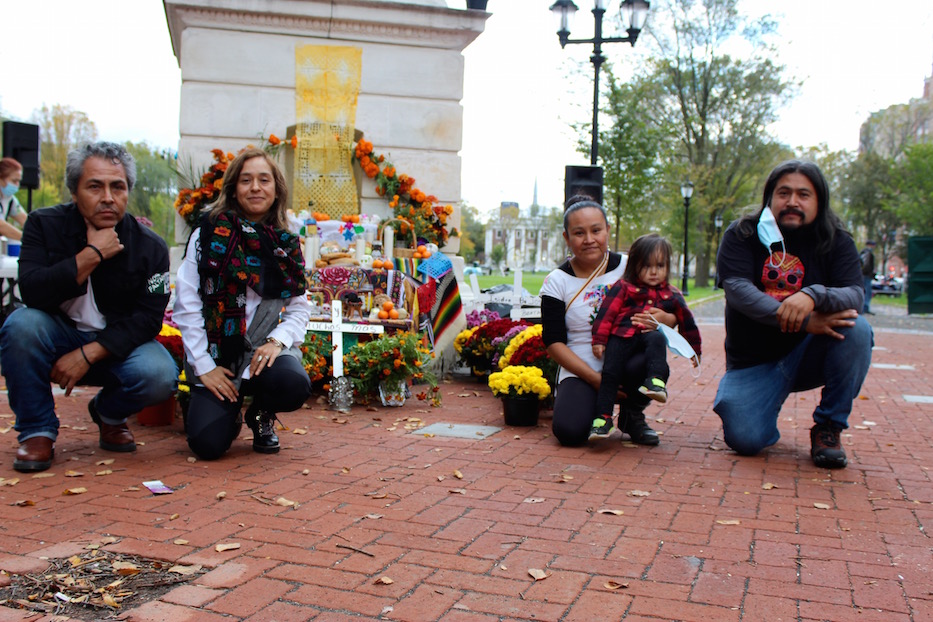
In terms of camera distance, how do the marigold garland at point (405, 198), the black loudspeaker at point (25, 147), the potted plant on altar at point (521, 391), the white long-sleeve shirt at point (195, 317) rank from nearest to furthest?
the white long-sleeve shirt at point (195, 317), the potted plant on altar at point (521, 391), the marigold garland at point (405, 198), the black loudspeaker at point (25, 147)

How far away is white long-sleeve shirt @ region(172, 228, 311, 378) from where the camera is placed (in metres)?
4.23

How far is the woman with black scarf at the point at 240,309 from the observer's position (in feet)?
14.0

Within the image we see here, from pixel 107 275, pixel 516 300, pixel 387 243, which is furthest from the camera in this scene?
pixel 516 300

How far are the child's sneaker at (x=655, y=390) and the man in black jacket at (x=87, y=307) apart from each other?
2.53m

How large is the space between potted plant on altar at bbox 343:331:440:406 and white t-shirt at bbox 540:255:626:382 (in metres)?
1.43

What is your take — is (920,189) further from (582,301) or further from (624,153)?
(582,301)

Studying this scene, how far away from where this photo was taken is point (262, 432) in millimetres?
4598

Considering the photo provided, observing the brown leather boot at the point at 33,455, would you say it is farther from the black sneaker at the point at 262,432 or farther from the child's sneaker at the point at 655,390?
the child's sneaker at the point at 655,390

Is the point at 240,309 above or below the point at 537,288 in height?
above

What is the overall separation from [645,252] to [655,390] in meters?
0.78

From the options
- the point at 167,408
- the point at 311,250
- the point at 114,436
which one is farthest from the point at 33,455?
the point at 311,250

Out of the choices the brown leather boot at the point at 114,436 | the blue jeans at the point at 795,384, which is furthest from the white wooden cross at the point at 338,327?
the blue jeans at the point at 795,384

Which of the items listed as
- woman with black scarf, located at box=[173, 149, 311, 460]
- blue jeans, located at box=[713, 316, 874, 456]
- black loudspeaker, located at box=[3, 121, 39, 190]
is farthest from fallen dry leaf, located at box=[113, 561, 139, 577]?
black loudspeaker, located at box=[3, 121, 39, 190]

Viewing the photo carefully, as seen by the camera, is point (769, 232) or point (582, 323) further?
point (582, 323)
